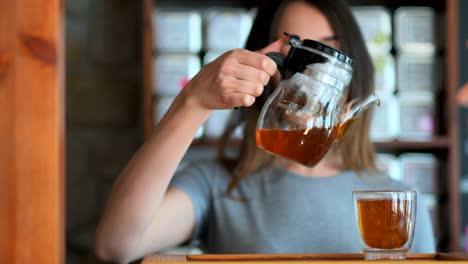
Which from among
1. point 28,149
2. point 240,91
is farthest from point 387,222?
point 28,149

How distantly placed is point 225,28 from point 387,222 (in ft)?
4.49

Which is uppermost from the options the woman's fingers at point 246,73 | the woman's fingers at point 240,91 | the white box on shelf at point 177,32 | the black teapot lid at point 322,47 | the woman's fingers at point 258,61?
the white box on shelf at point 177,32

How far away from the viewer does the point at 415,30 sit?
7.21ft

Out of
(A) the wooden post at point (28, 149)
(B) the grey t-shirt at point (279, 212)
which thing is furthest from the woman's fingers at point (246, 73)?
(B) the grey t-shirt at point (279, 212)

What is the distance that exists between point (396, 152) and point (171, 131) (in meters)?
1.51

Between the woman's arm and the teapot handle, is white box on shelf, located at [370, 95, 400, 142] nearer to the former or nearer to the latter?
the woman's arm

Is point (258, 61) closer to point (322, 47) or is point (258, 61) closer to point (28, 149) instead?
point (322, 47)

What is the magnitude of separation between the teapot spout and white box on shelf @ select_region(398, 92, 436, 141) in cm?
115

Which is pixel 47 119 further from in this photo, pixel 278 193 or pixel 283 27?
pixel 278 193

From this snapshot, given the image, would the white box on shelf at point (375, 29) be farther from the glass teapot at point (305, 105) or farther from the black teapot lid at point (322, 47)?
the black teapot lid at point (322, 47)

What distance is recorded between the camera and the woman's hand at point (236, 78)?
3.00 feet

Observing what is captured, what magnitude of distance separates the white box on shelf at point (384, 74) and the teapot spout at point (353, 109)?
3.66 feet

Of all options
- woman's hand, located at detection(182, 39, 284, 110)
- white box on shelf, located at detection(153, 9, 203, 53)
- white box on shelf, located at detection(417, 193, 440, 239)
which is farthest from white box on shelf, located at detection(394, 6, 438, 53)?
woman's hand, located at detection(182, 39, 284, 110)

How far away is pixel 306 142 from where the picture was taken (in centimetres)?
100
